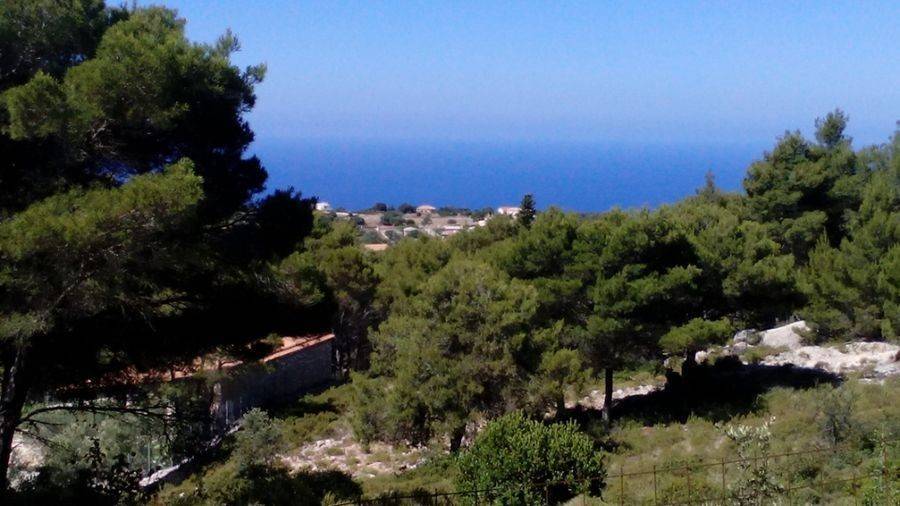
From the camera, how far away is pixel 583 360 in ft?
57.4

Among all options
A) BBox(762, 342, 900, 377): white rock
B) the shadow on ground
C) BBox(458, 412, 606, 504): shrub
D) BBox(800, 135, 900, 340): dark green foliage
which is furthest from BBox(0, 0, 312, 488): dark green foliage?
BBox(762, 342, 900, 377): white rock

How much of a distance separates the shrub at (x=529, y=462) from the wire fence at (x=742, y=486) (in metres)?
0.03

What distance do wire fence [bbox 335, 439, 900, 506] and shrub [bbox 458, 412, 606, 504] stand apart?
3 cm

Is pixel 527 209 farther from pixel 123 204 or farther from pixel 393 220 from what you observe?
pixel 393 220

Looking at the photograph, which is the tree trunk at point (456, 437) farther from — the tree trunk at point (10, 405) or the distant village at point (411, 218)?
the distant village at point (411, 218)

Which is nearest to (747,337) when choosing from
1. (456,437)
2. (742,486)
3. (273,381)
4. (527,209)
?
(527,209)

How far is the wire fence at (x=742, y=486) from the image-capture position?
7.01 meters

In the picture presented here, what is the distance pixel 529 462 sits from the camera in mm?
9977

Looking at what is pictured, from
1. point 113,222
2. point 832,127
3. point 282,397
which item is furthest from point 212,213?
point 832,127

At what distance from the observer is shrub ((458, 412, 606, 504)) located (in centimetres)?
978

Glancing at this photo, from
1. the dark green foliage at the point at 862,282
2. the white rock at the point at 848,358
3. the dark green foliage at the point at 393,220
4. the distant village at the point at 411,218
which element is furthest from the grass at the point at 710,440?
the dark green foliage at the point at 393,220

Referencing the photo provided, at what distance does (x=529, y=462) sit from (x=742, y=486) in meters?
3.74

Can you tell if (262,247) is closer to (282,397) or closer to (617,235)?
(617,235)

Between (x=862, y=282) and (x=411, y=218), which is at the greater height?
(x=411, y=218)
